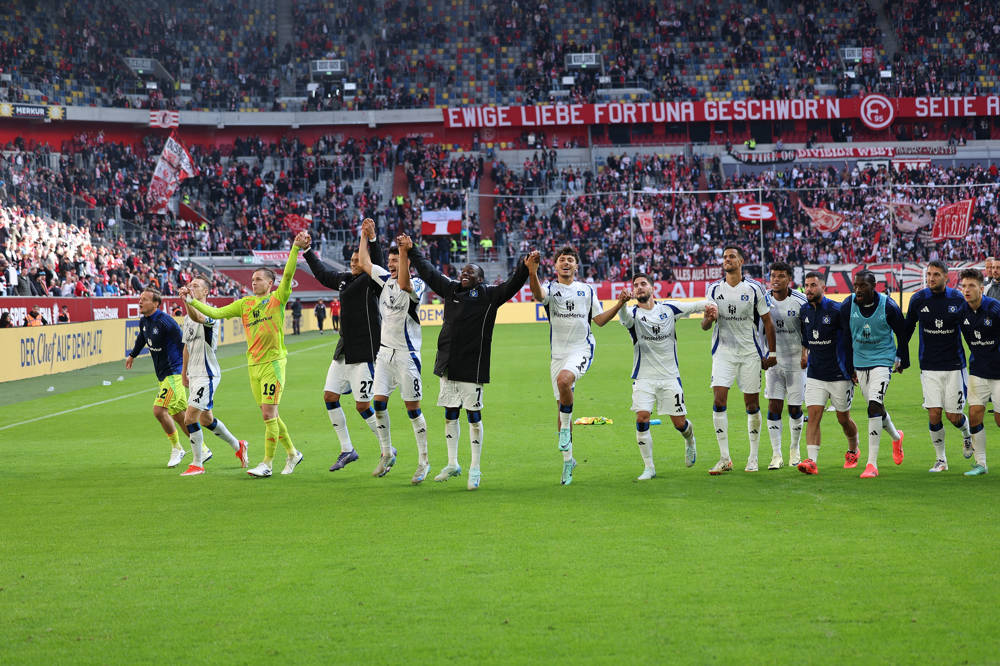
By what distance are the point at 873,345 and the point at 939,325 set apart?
69 cm

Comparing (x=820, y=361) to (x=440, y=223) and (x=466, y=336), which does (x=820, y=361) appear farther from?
(x=440, y=223)

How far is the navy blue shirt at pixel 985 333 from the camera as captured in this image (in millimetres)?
10516

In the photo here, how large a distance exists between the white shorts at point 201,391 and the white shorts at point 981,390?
8511 millimetres

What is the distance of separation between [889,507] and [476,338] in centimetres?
433

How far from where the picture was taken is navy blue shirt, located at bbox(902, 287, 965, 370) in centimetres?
1069

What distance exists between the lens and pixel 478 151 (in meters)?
64.8

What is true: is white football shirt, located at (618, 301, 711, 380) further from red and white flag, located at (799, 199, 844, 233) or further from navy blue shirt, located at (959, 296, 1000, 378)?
red and white flag, located at (799, 199, 844, 233)

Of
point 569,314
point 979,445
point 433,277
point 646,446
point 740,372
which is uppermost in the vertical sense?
point 433,277

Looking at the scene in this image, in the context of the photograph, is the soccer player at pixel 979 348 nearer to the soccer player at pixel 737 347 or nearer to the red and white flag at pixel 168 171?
the soccer player at pixel 737 347

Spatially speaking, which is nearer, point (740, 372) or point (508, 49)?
point (740, 372)

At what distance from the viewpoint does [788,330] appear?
1148cm

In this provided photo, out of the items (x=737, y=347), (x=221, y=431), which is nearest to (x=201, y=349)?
(x=221, y=431)

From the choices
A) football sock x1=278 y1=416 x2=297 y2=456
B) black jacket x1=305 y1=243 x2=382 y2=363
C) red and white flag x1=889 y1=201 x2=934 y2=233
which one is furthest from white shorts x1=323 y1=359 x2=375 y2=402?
red and white flag x1=889 y1=201 x2=934 y2=233

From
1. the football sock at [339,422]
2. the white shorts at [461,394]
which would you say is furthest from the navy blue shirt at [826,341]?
the football sock at [339,422]
